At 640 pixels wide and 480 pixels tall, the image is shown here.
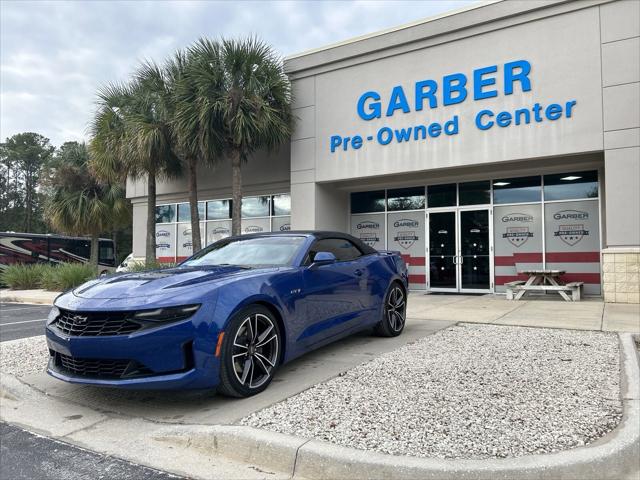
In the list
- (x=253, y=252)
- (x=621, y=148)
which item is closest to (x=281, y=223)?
(x=621, y=148)

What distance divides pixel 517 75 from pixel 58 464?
1139cm

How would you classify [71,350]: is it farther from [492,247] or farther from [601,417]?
[492,247]

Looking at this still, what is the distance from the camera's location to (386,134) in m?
12.7

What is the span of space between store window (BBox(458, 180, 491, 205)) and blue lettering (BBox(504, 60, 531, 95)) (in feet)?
9.18

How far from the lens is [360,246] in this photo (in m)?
6.25

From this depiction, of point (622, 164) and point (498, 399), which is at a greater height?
point (622, 164)

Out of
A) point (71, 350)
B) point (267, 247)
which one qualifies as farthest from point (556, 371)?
point (71, 350)

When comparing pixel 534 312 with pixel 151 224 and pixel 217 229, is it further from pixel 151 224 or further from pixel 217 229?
pixel 151 224

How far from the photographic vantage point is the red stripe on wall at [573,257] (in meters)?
11.9

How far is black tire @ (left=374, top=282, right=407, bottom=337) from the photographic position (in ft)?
20.7

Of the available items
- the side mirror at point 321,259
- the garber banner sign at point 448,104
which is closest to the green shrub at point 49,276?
the garber banner sign at point 448,104

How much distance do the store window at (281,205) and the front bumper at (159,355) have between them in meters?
12.5

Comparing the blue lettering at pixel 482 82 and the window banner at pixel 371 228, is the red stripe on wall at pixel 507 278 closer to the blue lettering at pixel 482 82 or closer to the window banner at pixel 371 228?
the window banner at pixel 371 228

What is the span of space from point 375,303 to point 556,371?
2.17 m
